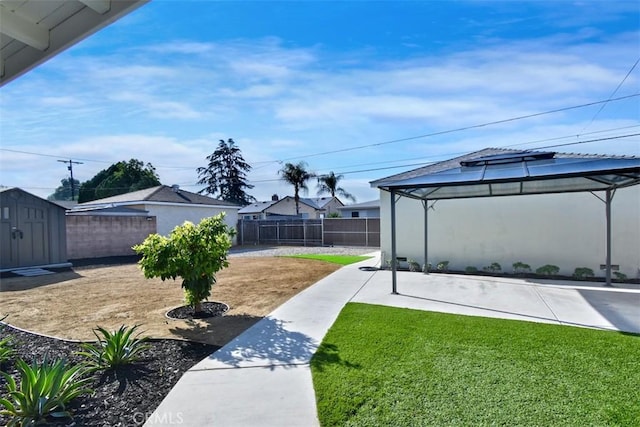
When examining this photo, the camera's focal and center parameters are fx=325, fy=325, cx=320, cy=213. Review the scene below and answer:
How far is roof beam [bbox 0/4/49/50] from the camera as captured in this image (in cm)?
181

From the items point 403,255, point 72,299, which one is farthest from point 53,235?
point 403,255

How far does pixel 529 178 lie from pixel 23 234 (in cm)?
1530

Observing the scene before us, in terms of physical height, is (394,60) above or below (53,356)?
above

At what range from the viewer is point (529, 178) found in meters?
6.00

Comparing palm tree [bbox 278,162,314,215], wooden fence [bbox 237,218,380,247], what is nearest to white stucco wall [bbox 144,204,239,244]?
wooden fence [bbox 237,218,380,247]

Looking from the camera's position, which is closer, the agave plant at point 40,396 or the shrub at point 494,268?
the agave plant at point 40,396

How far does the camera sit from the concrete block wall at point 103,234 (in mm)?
14555

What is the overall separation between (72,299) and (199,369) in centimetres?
552

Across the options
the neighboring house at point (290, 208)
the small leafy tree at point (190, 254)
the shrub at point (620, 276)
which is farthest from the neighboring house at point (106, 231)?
the shrub at point (620, 276)

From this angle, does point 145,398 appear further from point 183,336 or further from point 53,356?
point 53,356

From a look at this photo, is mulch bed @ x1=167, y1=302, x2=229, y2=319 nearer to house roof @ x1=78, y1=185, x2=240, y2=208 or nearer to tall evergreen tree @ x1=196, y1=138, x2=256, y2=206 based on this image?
house roof @ x1=78, y1=185, x2=240, y2=208

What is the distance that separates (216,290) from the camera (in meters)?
7.82

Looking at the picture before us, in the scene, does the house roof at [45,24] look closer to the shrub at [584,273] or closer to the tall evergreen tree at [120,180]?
the shrub at [584,273]

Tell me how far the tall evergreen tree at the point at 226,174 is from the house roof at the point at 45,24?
144ft
